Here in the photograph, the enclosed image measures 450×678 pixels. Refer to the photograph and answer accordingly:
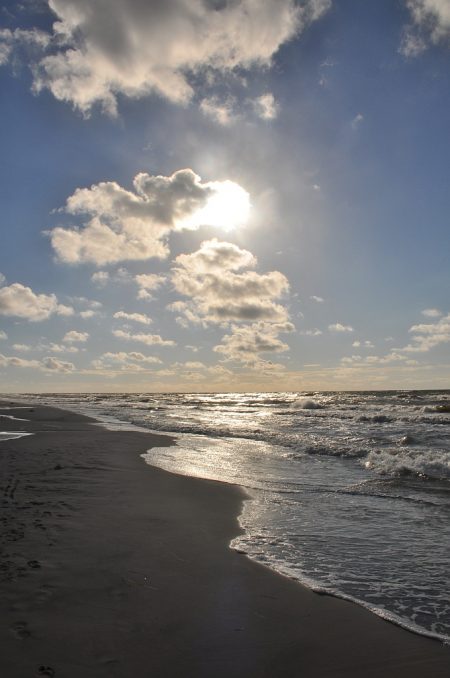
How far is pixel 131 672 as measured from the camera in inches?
119

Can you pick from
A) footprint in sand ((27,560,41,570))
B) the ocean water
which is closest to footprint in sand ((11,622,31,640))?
footprint in sand ((27,560,41,570))

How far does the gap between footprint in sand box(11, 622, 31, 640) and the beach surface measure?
0.04 ft

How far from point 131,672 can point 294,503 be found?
5444 millimetres

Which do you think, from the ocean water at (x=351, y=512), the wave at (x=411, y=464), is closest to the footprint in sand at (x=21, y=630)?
the ocean water at (x=351, y=512)

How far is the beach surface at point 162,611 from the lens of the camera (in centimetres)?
317

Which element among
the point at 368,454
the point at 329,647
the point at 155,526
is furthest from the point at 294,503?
the point at 368,454

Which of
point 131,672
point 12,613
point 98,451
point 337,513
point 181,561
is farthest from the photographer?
point 98,451

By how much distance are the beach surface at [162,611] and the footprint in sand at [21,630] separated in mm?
13

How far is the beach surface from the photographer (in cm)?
317

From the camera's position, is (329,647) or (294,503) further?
(294,503)

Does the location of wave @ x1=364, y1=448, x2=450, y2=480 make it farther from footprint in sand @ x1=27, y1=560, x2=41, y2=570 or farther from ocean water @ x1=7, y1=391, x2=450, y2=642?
footprint in sand @ x1=27, y1=560, x2=41, y2=570

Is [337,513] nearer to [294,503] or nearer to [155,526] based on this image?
[294,503]

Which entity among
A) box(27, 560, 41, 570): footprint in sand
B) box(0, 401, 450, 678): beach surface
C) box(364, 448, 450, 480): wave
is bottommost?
box(364, 448, 450, 480): wave

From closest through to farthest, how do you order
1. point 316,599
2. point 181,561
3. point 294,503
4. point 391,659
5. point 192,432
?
point 391,659, point 316,599, point 181,561, point 294,503, point 192,432
